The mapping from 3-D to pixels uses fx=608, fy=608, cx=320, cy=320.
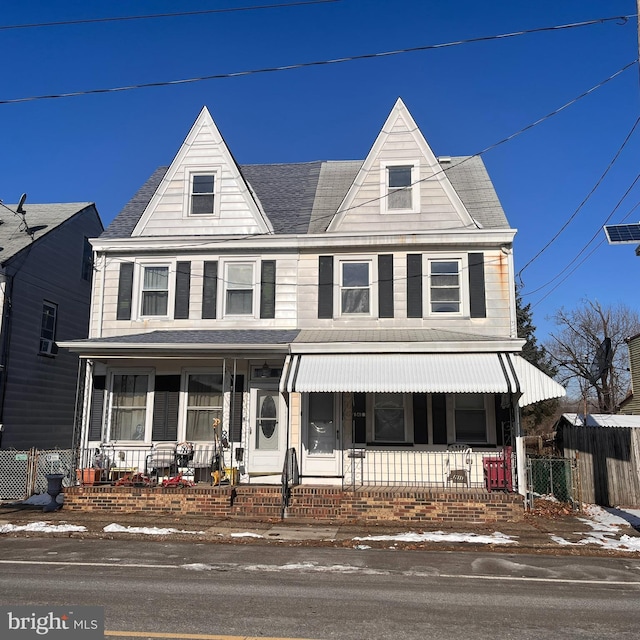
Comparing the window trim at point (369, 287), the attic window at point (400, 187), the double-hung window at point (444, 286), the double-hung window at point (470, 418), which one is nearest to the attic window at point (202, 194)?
the window trim at point (369, 287)

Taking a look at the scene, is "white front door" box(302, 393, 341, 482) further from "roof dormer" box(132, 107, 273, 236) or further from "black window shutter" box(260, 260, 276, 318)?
"roof dormer" box(132, 107, 273, 236)

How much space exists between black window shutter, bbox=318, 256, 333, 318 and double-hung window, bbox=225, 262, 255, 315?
1.77 metres

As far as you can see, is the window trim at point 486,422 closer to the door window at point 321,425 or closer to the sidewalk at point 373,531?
the sidewalk at point 373,531

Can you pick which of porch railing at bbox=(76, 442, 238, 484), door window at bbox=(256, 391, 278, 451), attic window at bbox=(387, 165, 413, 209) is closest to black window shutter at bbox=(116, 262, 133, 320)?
porch railing at bbox=(76, 442, 238, 484)

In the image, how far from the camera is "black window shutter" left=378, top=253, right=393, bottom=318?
50.1 feet

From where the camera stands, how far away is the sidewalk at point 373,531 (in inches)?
403

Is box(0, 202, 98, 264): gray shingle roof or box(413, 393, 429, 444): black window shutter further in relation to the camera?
box(0, 202, 98, 264): gray shingle roof

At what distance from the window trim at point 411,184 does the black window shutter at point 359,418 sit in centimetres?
490

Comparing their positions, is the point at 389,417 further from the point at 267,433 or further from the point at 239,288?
the point at 239,288

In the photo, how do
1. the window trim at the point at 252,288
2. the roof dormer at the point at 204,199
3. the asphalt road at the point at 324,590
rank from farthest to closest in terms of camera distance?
the roof dormer at the point at 204,199 → the window trim at the point at 252,288 → the asphalt road at the point at 324,590

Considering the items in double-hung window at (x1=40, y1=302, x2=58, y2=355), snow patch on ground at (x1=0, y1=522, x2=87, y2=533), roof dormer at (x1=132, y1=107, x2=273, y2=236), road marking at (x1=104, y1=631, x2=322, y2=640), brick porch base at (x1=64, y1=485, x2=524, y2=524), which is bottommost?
snow patch on ground at (x1=0, y1=522, x2=87, y2=533)

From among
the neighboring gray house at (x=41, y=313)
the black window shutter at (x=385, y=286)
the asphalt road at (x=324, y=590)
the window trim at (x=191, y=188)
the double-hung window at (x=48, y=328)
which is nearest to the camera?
the asphalt road at (x=324, y=590)

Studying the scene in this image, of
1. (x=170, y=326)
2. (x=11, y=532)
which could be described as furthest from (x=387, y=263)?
(x=11, y=532)

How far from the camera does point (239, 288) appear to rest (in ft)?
52.1
